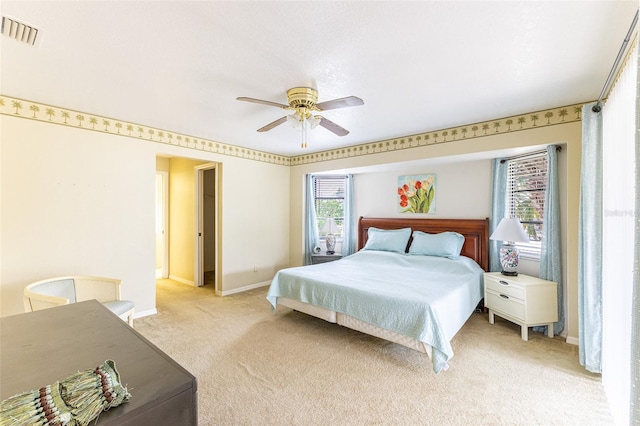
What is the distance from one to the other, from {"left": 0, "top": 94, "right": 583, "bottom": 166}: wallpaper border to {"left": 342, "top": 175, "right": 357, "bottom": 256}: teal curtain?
2.37 ft

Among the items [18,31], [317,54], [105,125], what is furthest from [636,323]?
[105,125]

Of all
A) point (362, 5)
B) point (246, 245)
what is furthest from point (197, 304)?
point (362, 5)

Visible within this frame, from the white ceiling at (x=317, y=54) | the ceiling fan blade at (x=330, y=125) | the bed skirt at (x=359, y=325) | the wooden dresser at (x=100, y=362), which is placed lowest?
the bed skirt at (x=359, y=325)

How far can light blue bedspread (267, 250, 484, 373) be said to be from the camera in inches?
92.8

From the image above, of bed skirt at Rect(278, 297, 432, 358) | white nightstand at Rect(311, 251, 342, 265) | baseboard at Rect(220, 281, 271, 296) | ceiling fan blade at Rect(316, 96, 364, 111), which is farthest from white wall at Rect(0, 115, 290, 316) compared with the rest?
ceiling fan blade at Rect(316, 96, 364, 111)

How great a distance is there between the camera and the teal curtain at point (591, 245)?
230cm

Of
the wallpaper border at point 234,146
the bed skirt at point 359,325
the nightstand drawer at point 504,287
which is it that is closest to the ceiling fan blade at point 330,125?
the wallpaper border at point 234,146

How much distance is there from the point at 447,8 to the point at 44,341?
2.38m

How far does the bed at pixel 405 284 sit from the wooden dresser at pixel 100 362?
200 cm

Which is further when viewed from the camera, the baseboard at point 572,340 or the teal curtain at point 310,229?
the teal curtain at point 310,229

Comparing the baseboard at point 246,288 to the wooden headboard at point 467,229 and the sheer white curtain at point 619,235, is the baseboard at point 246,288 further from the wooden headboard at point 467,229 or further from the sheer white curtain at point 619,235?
the sheer white curtain at point 619,235

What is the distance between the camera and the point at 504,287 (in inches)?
123

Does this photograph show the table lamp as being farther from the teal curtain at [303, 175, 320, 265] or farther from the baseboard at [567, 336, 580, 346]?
the baseboard at [567, 336, 580, 346]

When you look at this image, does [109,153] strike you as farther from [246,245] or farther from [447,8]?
[447,8]
